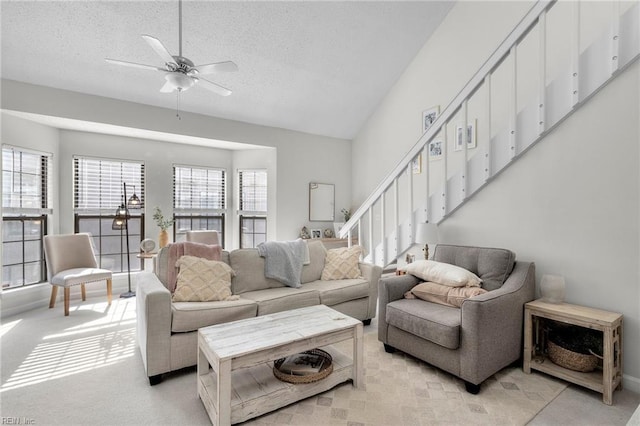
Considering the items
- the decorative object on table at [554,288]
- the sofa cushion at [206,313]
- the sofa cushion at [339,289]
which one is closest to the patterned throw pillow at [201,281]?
the sofa cushion at [206,313]

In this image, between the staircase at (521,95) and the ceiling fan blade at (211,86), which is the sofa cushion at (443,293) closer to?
the staircase at (521,95)

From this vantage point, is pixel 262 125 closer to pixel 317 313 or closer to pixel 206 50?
pixel 206 50

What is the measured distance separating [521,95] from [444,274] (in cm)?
226

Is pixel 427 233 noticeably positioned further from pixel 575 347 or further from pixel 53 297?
pixel 53 297

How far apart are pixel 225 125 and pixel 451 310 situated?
13.7 feet

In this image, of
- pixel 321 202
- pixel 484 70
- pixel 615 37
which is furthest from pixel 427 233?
pixel 321 202

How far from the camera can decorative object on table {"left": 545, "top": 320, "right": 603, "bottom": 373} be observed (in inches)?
87.4

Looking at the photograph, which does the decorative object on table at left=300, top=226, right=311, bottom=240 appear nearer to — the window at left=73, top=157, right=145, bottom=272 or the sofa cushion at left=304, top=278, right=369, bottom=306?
the sofa cushion at left=304, top=278, right=369, bottom=306

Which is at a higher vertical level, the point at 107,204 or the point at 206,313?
the point at 107,204

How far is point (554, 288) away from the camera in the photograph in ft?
7.89

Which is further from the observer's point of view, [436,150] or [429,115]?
[429,115]

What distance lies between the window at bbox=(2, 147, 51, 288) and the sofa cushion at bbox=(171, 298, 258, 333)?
2.92 meters

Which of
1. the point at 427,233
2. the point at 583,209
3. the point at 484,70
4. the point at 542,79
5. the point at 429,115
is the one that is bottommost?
the point at 427,233

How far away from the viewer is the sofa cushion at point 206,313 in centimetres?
232
